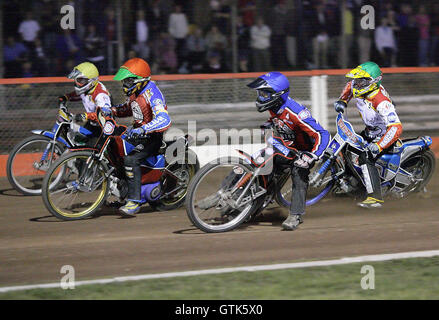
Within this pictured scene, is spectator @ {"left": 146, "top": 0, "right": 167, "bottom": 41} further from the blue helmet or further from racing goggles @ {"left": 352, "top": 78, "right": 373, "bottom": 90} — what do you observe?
the blue helmet

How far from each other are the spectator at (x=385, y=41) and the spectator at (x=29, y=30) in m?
6.85

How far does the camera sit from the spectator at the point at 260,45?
14.4 metres

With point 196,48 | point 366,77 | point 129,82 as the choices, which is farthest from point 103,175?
point 196,48

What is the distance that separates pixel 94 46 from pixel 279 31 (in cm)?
365

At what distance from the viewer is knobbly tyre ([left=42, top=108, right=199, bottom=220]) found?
27.4ft

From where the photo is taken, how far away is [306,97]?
40.9 ft

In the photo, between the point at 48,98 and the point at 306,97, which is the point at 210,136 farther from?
the point at 48,98

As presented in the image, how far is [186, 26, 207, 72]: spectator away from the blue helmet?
20.7 ft

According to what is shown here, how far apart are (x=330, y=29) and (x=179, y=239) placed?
8.50m

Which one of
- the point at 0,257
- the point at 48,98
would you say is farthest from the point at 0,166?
the point at 0,257

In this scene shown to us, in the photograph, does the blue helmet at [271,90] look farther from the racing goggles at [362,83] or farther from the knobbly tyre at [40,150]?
the knobbly tyre at [40,150]

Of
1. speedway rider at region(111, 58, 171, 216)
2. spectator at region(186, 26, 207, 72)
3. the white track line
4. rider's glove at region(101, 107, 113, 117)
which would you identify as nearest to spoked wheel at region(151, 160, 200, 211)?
speedway rider at region(111, 58, 171, 216)

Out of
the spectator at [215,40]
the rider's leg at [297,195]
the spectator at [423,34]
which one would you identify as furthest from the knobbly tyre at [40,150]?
the spectator at [423,34]

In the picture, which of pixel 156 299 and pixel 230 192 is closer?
pixel 156 299
